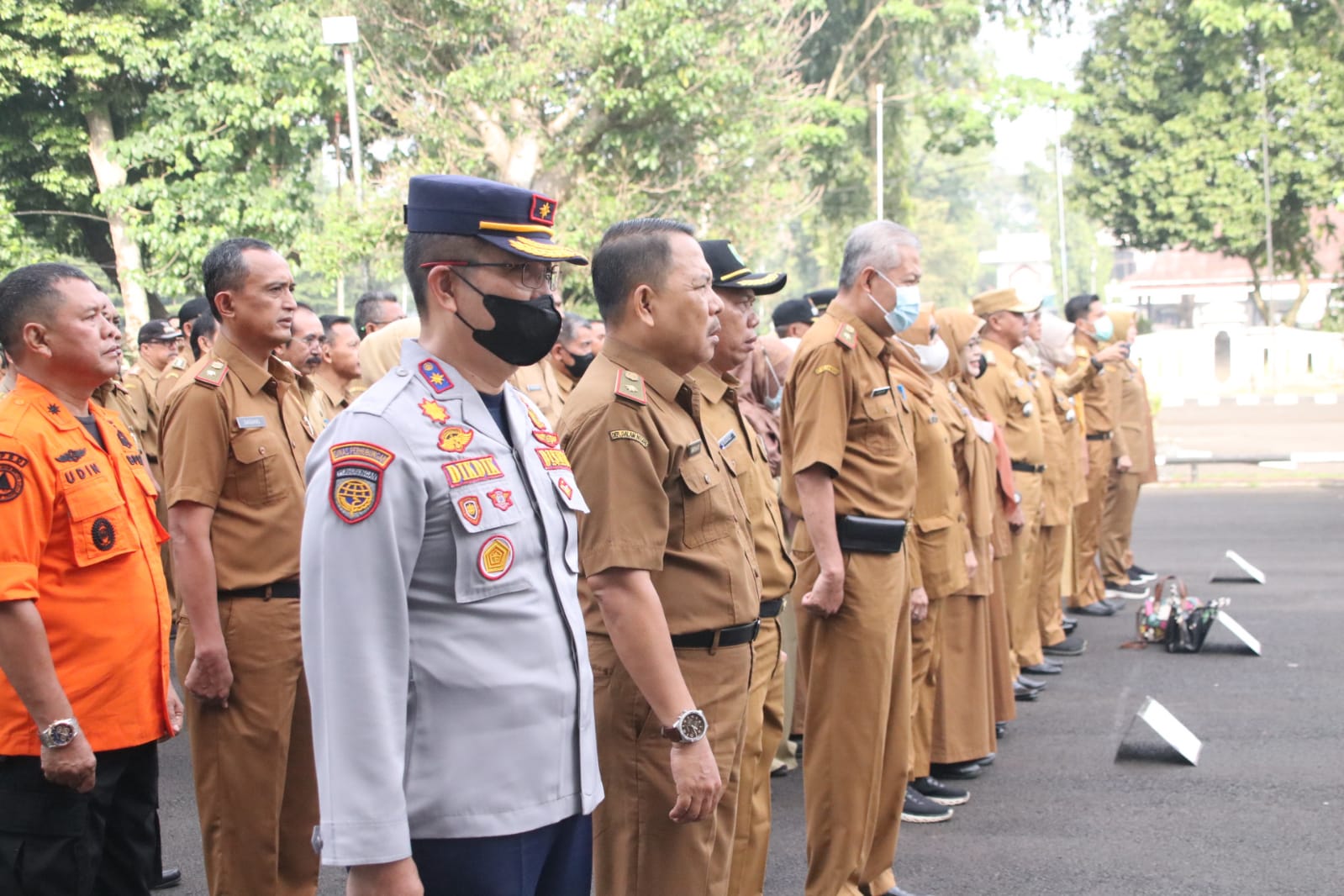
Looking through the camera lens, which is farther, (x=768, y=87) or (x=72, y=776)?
(x=768, y=87)

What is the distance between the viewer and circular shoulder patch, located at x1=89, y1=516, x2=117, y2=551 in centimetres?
324

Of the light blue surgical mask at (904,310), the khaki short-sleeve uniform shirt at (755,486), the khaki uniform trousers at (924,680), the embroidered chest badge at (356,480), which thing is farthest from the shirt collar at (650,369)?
the khaki uniform trousers at (924,680)

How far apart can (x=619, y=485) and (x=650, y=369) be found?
1.22ft

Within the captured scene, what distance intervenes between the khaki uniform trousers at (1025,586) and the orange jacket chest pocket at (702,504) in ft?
14.4

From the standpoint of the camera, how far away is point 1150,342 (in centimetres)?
3431

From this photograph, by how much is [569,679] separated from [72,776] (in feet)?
4.92

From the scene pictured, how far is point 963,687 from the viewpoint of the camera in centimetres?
578

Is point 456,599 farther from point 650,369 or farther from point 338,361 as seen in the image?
point 338,361

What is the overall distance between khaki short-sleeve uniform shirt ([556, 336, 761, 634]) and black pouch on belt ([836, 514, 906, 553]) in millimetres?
1129

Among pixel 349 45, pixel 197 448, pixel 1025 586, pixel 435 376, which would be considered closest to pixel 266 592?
pixel 197 448

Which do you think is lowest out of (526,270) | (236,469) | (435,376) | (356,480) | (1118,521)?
(1118,521)

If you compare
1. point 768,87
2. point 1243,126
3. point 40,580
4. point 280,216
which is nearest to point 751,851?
point 40,580

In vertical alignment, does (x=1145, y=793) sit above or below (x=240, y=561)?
below

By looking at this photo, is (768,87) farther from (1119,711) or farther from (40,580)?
(40,580)
